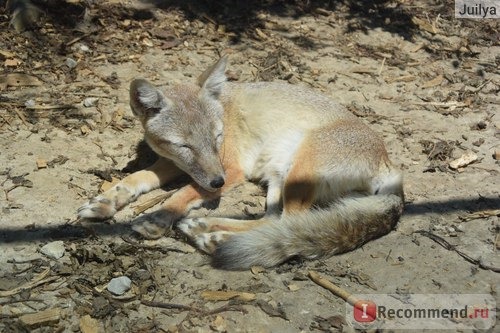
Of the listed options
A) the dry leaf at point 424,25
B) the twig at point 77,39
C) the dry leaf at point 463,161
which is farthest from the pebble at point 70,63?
the dry leaf at point 424,25

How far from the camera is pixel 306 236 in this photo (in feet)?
13.9

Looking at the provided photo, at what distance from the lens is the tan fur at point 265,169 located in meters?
4.30

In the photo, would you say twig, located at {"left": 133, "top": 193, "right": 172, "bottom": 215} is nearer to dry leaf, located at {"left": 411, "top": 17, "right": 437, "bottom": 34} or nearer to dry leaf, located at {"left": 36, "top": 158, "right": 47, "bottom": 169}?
dry leaf, located at {"left": 36, "top": 158, "right": 47, "bottom": 169}

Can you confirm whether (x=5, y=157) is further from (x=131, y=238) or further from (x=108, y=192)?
(x=131, y=238)

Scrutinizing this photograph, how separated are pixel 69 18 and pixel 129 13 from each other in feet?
2.85

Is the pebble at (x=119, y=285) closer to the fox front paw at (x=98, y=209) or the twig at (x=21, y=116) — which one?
the fox front paw at (x=98, y=209)

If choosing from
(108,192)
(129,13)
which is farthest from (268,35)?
(108,192)

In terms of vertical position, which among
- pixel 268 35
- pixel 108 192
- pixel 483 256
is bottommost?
pixel 483 256

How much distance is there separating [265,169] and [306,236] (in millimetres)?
1361

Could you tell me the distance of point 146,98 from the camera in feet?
16.7

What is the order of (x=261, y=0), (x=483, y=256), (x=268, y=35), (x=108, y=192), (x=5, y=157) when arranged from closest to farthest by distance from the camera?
(x=483, y=256) → (x=108, y=192) → (x=5, y=157) → (x=268, y=35) → (x=261, y=0)

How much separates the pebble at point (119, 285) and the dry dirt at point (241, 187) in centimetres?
6

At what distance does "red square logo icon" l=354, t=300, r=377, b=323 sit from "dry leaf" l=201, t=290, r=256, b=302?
747 millimetres

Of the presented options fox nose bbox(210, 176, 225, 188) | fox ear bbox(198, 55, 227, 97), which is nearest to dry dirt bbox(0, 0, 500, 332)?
fox nose bbox(210, 176, 225, 188)
